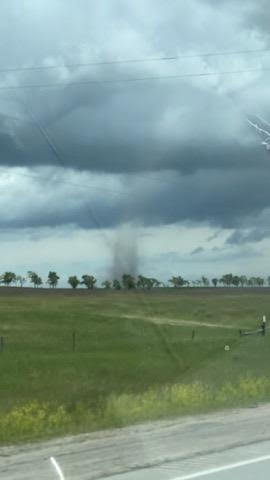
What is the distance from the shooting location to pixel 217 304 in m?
62.2

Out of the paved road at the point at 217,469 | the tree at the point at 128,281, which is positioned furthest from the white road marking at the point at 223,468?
the tree at the point at 128,281

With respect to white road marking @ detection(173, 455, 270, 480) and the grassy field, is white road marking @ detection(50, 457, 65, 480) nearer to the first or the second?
white road marking @ detection(173, 455, 270, 480)

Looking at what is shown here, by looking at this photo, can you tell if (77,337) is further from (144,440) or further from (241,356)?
(144,440)

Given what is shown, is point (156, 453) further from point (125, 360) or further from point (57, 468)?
point (125, 360)

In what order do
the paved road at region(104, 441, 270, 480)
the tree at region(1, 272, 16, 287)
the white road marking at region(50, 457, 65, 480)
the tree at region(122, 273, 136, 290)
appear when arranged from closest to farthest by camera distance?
the paved road at region(104, 441, 270, 480) → the white road marking at region(50, 457, 65, 480) → the tree at region(122, 273, 136, 290) → the tree at region(1, 272, 16, 287)

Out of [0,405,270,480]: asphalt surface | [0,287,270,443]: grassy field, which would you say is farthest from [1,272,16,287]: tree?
[0,405,270,480]: asphalt surface

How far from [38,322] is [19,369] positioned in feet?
108

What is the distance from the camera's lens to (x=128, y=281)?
12398 mm

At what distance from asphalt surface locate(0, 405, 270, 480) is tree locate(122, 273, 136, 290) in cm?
238

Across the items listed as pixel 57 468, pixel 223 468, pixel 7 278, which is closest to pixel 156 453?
pixel 223 468

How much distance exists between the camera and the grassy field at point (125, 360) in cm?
1773

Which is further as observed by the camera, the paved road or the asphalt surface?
the asphalt surface

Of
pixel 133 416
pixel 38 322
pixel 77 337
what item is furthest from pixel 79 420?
pixel 38 322

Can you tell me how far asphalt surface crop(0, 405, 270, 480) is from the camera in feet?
34.3
